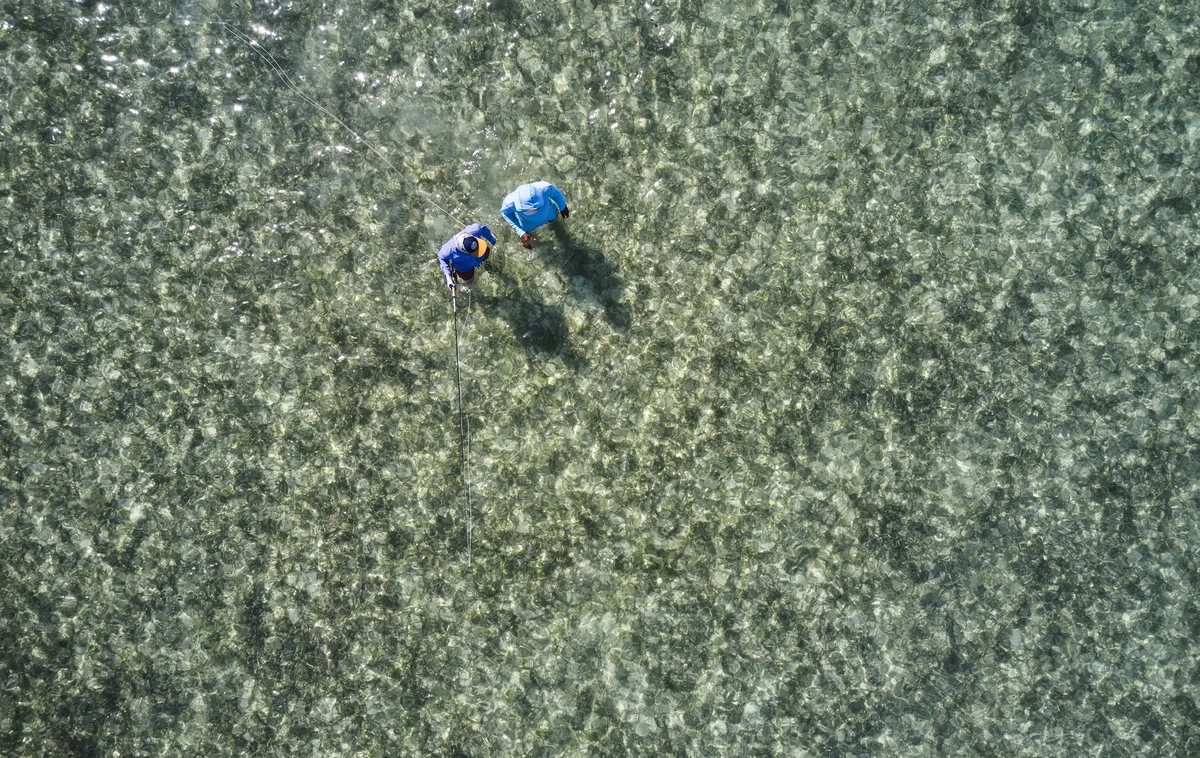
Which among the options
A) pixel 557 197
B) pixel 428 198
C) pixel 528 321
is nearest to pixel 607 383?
pixel 528 321

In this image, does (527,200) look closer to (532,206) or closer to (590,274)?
(532,206)

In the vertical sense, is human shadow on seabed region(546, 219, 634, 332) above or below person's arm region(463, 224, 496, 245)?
below

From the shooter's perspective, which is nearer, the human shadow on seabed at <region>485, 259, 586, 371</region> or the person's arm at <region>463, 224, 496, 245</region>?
the person's arm at <region>463, 224, 496, 245</region>

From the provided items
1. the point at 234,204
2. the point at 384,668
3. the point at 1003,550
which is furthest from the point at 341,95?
the point at 1003,550

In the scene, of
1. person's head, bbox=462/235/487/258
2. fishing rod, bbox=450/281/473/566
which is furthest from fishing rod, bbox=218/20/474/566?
person's head, bbox=462/235/487/258

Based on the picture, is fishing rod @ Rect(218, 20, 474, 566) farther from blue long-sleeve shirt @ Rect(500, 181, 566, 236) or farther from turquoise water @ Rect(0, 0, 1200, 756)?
blue long-sleeve shirt @ Rect(500, 181, 566, 236)

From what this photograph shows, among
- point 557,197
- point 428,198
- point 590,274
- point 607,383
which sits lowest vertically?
point 607,383
